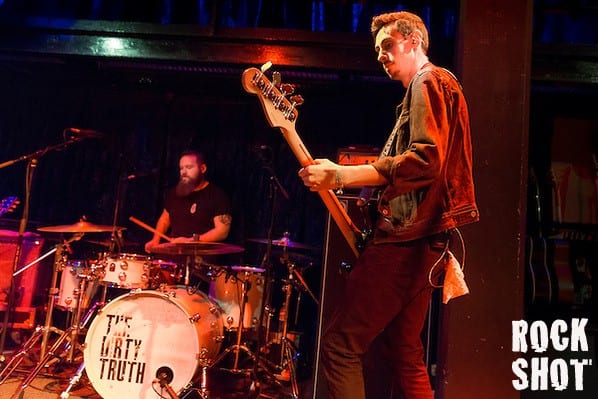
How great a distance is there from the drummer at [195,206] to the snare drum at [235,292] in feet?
2.74

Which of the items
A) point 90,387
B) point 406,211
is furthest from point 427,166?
point 90,387

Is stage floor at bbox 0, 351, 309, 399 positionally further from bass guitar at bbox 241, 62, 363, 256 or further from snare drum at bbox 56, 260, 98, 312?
bass guitar at bbox 241, 62, 363, 256

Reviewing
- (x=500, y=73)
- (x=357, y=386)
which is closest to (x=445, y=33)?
(x=500, y=73)

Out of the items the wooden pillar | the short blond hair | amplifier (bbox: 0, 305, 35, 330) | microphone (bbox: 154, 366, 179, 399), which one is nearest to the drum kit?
microphone (bbox: 154, 366, 179, 399)

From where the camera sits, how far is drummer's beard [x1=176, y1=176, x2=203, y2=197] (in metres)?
5.46

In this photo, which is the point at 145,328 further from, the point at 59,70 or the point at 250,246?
the point at 59,70

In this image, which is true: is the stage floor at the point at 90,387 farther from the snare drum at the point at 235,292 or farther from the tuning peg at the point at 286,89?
the tuning peg at the point at 286,89

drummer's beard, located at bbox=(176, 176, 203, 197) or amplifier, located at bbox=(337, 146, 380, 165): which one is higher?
amplifier, located at bbox=(337, 146, 380, 165)

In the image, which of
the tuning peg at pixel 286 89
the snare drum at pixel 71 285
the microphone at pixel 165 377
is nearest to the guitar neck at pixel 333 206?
the tuning peg at pixel 286 89

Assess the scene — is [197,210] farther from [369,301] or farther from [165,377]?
[369,301]

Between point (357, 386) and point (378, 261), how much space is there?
49 cm

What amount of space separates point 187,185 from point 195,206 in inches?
9.2

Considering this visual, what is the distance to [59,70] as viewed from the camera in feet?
19.2

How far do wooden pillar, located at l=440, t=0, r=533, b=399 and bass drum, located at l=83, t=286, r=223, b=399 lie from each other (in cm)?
176
